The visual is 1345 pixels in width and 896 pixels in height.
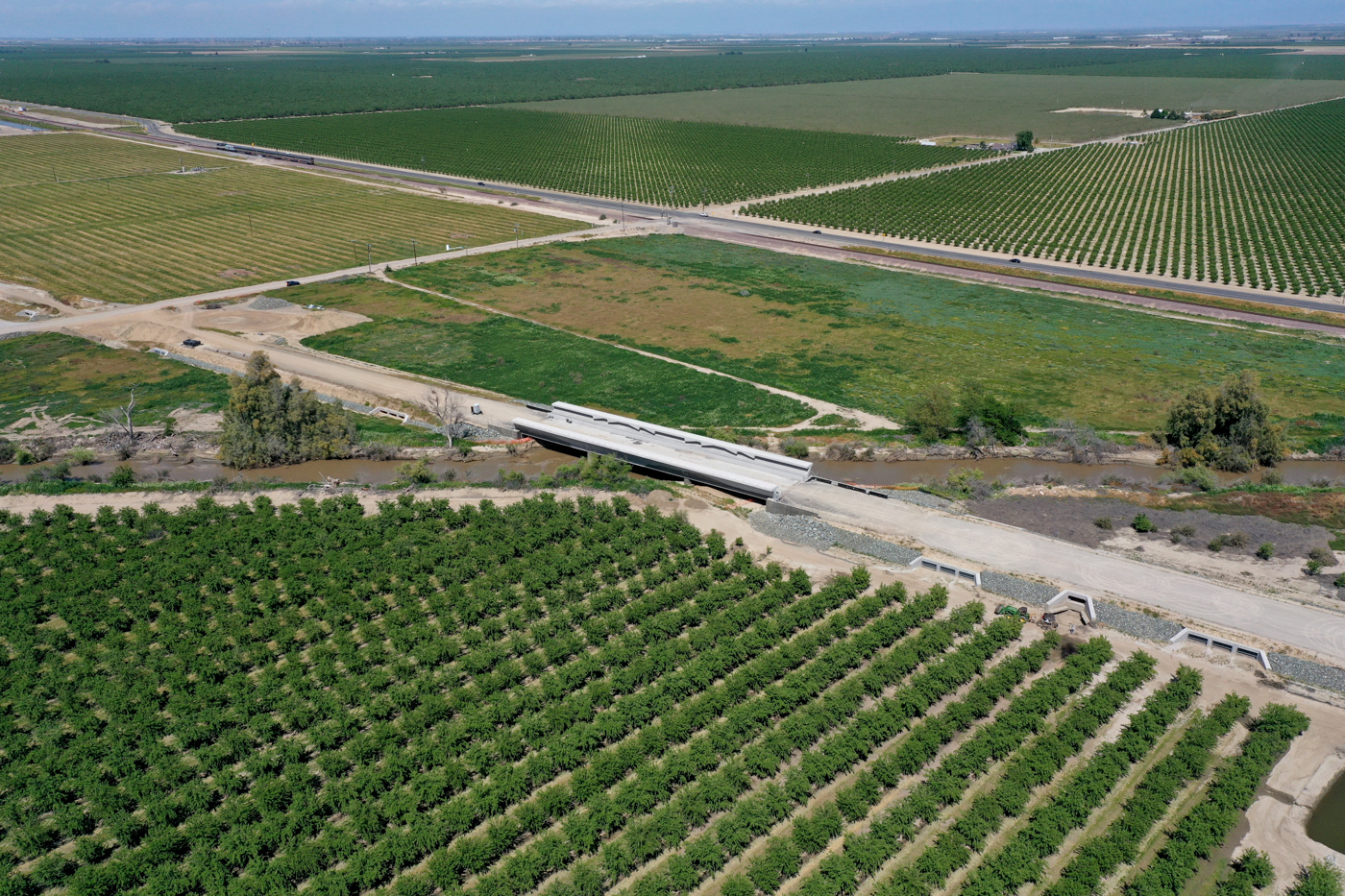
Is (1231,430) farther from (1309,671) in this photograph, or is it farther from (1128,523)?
(1309,671)

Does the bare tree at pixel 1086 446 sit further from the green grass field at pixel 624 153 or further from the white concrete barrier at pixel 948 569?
the green grass field at pixel 624 153

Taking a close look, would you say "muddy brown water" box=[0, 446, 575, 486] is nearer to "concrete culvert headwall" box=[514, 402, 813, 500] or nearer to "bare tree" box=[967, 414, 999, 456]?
"concrete culvert headwall" box=[514, 402, 813, 500]

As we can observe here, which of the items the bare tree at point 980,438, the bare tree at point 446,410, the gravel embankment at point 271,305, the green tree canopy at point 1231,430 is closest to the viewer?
the green tree canopy at point 1231,430

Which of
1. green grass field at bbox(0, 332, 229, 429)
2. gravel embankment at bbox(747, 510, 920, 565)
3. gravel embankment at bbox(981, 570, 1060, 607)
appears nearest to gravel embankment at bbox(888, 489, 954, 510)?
gravel embankment at bbox(747, 510, 920, 565)

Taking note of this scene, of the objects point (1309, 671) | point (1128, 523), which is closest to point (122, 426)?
point (1128, 523)

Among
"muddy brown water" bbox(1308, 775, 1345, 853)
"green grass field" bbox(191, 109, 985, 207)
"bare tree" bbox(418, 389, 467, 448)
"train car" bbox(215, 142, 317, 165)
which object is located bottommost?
"bare tree" bbox(418, 389, 467, 448)

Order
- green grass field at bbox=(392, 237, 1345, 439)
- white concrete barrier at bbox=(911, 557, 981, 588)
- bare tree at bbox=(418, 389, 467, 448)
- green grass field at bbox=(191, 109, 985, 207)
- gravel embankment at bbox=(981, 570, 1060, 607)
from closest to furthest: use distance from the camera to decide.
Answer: gravel embankment at bbox=(981, 570, 1060, 607) → white concrete barrier at bbox=(911, 557, 981, 588) → bare tree at bbox=(418, 389, 467, 448) → green grass field at bbox=(392, 237, 1345, 439) → green grass field at bbox=(191, 109, 985, 207)

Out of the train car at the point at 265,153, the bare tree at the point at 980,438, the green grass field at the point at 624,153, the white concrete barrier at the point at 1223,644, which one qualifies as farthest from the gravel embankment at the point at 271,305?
the train car at the point at 265,153

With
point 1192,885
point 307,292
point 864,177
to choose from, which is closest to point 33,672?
point 1192,885
